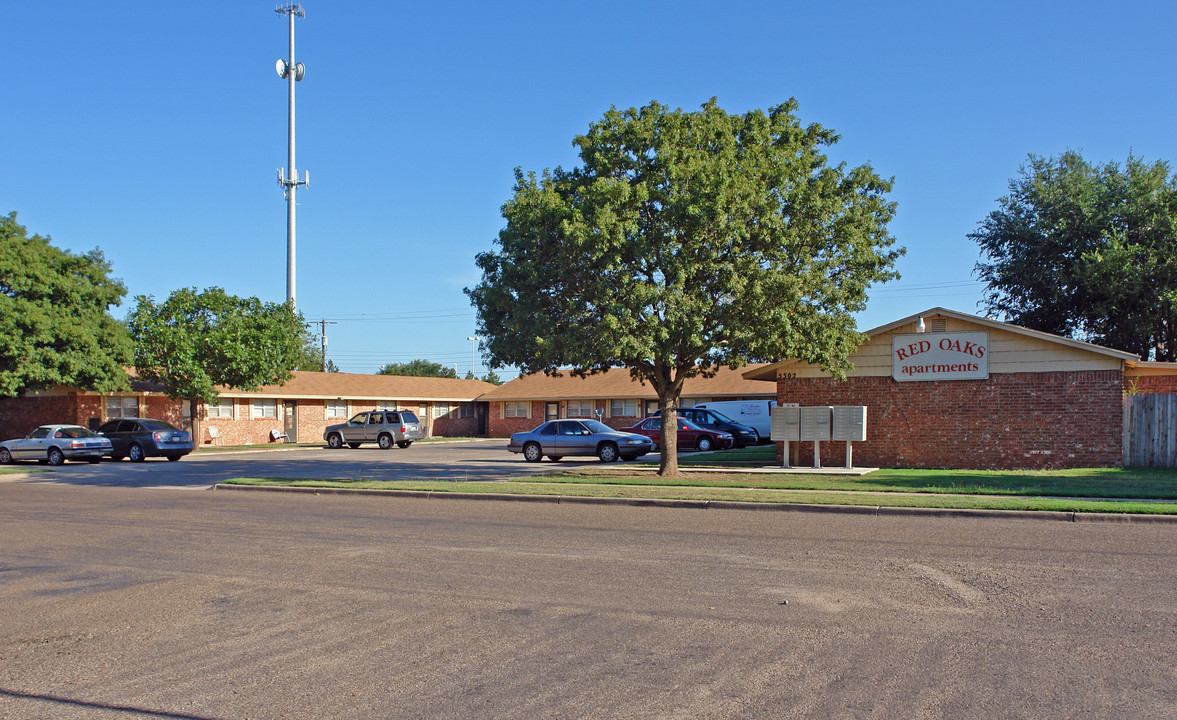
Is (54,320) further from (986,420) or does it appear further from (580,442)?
(986,420)

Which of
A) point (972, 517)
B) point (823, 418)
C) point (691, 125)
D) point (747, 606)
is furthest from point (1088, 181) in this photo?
point (747, 606)

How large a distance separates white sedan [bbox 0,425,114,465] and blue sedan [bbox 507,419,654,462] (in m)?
14.6

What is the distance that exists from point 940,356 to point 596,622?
58.0 feet

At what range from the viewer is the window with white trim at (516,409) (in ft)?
177

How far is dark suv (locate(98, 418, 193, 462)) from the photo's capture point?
31484 mm

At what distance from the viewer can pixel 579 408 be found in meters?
51.2

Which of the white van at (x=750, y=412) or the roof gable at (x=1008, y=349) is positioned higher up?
the roof gable at (x=1008, y=349)

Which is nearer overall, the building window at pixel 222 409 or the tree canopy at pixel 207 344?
the tree canopy at pixel 207 344

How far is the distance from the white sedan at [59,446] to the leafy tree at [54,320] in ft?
6.58

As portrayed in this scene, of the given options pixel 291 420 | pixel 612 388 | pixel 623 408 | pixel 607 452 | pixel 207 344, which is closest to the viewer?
pixel 607 452

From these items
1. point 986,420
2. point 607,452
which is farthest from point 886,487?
point 607,452

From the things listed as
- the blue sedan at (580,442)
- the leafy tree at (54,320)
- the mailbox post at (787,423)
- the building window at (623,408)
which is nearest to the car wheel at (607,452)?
the blue sedan at (580,442)

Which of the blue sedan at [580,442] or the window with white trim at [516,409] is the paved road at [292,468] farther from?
the window with white trim at [516,409]

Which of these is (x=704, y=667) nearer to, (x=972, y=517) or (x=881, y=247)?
(x=972, y=517)
